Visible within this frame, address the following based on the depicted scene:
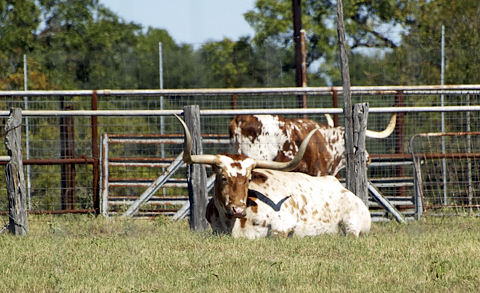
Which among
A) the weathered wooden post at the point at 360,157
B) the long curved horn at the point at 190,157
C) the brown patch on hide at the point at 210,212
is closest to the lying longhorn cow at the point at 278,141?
the weathered wooden post at the point at 360,157

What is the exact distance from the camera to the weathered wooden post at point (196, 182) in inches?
304

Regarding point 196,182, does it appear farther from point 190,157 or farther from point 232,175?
point 232,175

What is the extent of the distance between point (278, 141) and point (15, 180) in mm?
3559

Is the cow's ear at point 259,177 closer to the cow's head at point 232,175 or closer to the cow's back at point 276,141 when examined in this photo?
the cow's head at point 232,175

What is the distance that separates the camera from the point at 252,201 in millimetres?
7023

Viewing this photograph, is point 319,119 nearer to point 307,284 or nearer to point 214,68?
point 214,68

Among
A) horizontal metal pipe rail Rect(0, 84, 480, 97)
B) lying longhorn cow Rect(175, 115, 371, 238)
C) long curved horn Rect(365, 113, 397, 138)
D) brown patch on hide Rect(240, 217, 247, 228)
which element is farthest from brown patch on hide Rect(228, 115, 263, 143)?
brown patch on hide Rect(240, 217, 247, 228)

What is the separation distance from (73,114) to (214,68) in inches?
237

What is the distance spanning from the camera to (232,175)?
22.7ft

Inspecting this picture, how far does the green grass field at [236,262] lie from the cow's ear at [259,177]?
0.82 meters

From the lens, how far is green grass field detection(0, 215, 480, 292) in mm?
4676

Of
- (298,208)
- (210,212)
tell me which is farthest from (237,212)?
(298,208)

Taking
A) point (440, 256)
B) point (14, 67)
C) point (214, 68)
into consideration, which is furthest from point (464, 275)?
point (14, 67)

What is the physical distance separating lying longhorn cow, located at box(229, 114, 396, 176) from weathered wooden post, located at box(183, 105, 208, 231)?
63.1 inches
